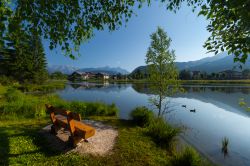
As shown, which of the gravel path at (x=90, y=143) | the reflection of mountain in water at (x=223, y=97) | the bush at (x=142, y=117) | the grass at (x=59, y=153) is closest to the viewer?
the grass at (x=59, y=153)

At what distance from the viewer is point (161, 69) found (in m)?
15.6

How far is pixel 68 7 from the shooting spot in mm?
4367

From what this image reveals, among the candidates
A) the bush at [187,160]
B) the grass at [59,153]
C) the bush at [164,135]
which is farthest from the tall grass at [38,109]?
the bush at [187,160]

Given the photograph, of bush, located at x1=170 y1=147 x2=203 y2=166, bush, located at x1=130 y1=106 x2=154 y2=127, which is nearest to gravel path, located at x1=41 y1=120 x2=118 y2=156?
bush, located at x1=170 y1=147 x2=203 y2=166

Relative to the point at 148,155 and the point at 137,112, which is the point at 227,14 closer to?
the point at 148,155

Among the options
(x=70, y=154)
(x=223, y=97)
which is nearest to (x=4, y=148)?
(x=70, y=154)

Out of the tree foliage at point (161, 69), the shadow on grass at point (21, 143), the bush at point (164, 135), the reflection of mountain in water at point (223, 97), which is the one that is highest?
the tree foliage at point (161, 69)

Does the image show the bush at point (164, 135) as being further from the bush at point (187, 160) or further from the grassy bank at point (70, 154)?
the bush at point (187, 160)

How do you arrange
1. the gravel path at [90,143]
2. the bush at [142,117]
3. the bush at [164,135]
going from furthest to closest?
1. the bush at [142,117]
2. the bush at [164,135]
3. the gravel path at [90,143]

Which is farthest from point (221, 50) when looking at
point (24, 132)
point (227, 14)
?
point (24, 132)

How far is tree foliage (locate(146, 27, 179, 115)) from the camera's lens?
1535 centimetres

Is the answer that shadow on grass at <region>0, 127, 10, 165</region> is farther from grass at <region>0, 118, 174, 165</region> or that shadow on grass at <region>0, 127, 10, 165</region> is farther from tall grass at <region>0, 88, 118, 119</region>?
tall grass at <region>0, 88, 118, 119</region>

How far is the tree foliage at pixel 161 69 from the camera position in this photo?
1535cm

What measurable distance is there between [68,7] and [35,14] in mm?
756
